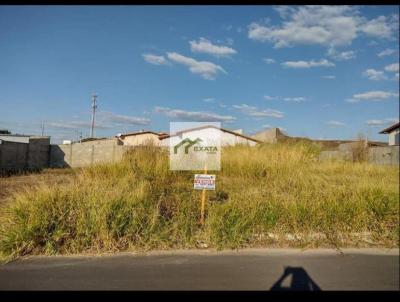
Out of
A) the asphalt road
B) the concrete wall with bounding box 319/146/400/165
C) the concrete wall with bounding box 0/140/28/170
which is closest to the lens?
the asphalt road

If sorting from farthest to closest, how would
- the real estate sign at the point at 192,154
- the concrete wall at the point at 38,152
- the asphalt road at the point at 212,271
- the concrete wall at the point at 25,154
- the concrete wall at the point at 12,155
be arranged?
1. the concrete wall at the point at 38,152
2. the concrete wall at the point at 25,154
3. the concrete wall at the point at 12,155
4. the real estate sign at the point at 192,154
5. the asphalt road at the point at 212,271

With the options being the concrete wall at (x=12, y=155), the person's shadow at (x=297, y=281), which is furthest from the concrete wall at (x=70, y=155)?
the person's shadow at (x=297, y=281)

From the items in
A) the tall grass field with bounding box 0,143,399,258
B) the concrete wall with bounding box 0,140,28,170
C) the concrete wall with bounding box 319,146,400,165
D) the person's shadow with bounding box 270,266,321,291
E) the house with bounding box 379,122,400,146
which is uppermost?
the house with bounding box 379,122,400,146

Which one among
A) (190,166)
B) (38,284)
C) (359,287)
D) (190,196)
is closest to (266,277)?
(359,287)

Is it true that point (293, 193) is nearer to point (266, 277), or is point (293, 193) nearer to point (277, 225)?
point (277, 225)

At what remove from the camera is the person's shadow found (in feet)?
11.5

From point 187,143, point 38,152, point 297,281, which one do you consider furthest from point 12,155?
point 297,281

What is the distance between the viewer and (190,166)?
30.6ft

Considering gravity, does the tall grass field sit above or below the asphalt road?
above

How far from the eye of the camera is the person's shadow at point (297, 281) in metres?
3.52

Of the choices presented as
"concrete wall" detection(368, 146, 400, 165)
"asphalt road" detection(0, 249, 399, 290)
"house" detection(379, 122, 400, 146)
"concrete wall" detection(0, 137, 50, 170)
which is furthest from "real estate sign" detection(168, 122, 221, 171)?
"house" detection(379, 122, 400, 146)

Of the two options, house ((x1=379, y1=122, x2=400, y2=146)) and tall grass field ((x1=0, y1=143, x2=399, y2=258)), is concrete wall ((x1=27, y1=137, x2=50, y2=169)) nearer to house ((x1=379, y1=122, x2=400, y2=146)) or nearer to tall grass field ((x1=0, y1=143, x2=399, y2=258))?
tall grass field ((x1=0, y1=143, x2=399, y2=258))

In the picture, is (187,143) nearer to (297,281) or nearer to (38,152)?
(297,281)

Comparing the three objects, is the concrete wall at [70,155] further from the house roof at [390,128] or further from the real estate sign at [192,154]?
the house roof at [390,128]
